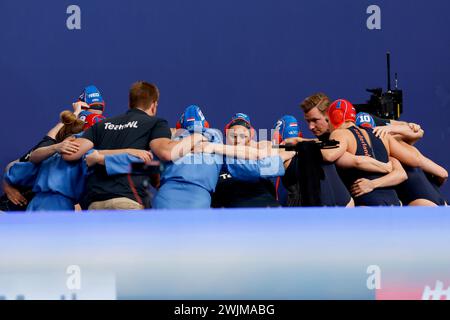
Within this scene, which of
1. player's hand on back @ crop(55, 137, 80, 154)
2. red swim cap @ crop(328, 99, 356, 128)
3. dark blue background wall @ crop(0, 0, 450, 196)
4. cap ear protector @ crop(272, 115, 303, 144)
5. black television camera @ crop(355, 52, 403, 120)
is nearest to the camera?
player's hand on back @ crop(55, 137, 80, 154)

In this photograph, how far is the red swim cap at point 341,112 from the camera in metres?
5.13

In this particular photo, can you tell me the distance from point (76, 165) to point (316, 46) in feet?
15.0

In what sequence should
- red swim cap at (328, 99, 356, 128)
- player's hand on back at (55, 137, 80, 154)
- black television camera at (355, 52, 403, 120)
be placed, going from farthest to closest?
black television camera at (355, 52, 403, 120)
red swim cap at (328, 99, 356, 128)
player's hand on back at (55, 137, 80, 154)

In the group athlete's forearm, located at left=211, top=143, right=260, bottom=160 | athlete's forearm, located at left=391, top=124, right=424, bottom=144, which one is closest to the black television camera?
athlete's forearm, located at left=391, top=124, right=424, bottom=144

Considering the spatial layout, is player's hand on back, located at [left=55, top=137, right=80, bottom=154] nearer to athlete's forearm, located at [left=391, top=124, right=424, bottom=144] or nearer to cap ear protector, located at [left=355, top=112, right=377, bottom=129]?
cap ear protector, located at [left=355, top=112, right=377, bottom=129]

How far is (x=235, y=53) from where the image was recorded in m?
8.91

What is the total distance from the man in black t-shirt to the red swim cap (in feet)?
3.24

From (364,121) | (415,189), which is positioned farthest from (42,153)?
(415,189)

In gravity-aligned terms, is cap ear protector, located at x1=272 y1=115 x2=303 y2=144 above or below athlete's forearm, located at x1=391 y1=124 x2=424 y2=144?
above

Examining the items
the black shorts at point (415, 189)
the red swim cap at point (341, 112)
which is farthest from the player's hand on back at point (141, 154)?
the black shorts at point (415, 189)

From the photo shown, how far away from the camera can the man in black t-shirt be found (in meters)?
4.54

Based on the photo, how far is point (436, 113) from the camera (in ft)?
29.2

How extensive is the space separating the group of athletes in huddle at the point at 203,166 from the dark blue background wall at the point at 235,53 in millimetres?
3448

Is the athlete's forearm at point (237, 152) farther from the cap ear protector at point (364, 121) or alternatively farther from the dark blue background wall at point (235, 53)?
the dark blue background wall at point (235, 53)
